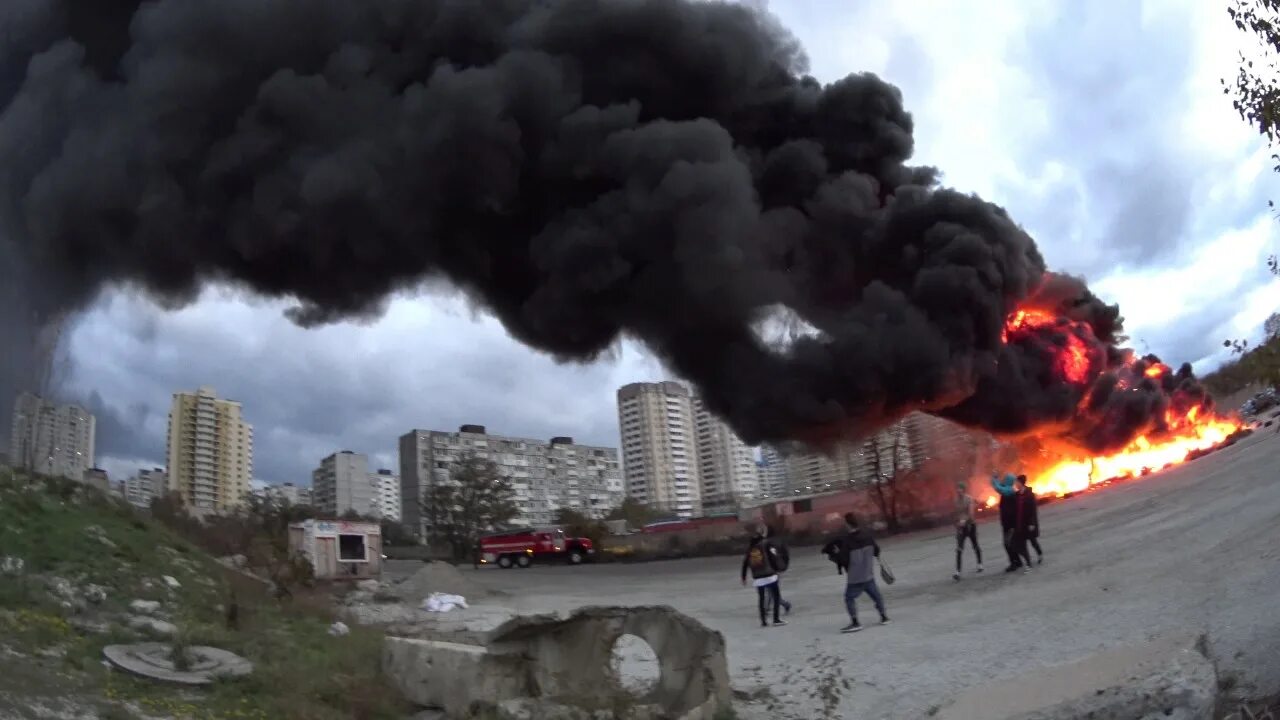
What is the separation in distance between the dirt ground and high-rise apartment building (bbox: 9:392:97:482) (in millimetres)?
9481

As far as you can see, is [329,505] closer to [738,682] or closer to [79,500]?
[79,500]

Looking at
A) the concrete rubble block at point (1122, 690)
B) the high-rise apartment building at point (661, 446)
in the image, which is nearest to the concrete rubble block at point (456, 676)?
the concrete rubble block at point (1122, 690)

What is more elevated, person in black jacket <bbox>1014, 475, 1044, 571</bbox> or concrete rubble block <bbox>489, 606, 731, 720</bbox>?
person in black jacket <bbox>1014, 475, 1044, 571</bbox>

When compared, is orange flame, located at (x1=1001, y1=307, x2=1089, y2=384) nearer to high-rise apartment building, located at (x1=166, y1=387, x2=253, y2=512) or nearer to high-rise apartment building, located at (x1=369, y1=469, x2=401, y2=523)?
high-rise apartment building, located at (x1=166, y1=387, x2=253, y2=512)

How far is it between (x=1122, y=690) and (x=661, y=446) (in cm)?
8426

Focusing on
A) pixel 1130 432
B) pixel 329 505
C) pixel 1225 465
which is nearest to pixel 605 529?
pixel 1130 432

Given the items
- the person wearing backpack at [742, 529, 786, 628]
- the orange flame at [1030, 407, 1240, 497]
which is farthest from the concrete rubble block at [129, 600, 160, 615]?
the orange flame at [1030, 407, 1240, 497]

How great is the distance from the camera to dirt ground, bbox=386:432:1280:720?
25.3 feet

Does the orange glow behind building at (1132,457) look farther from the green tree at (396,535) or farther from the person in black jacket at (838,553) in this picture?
the green tree at (396,535)

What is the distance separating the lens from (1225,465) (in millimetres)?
20906

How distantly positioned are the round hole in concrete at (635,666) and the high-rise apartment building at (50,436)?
36.0 ft

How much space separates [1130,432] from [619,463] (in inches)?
2696

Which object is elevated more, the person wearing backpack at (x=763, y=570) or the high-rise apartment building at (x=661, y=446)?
the high-rise apartment building at (x=661, y=446)

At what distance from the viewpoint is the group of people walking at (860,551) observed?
36.2 feet
